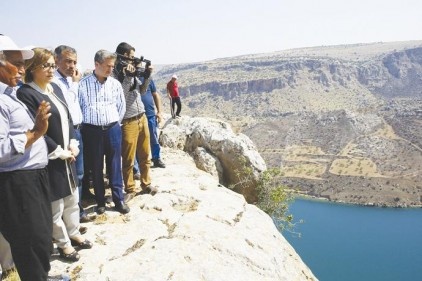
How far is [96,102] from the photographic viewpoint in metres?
4.24

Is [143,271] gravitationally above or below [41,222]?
below

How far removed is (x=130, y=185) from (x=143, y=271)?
181 centimetres

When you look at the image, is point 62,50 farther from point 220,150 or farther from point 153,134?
point 220,150

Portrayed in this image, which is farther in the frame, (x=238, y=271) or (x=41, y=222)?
(x=238, y=271)

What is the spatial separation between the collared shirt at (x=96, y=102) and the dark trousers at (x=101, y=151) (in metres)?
0.09

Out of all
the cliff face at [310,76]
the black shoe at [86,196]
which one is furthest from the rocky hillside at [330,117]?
the black shoe at [86,196]

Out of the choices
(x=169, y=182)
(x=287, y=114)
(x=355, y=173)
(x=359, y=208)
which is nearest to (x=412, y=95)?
(x=287, y=114)

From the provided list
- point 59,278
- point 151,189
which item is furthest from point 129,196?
point 59,278

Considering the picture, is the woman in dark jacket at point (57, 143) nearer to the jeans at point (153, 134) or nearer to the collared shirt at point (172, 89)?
the jeans at point (153, 134)

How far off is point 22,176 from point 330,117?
10493 cm

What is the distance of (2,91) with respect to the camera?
2.71m

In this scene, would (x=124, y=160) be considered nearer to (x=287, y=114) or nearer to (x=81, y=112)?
(x=81, y=112)

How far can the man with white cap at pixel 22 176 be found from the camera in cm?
254

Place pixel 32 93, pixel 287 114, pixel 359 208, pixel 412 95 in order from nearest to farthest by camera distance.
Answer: pixel 32 93 → pixel 359 208 → pixel 287 114 → pixel 412 95
